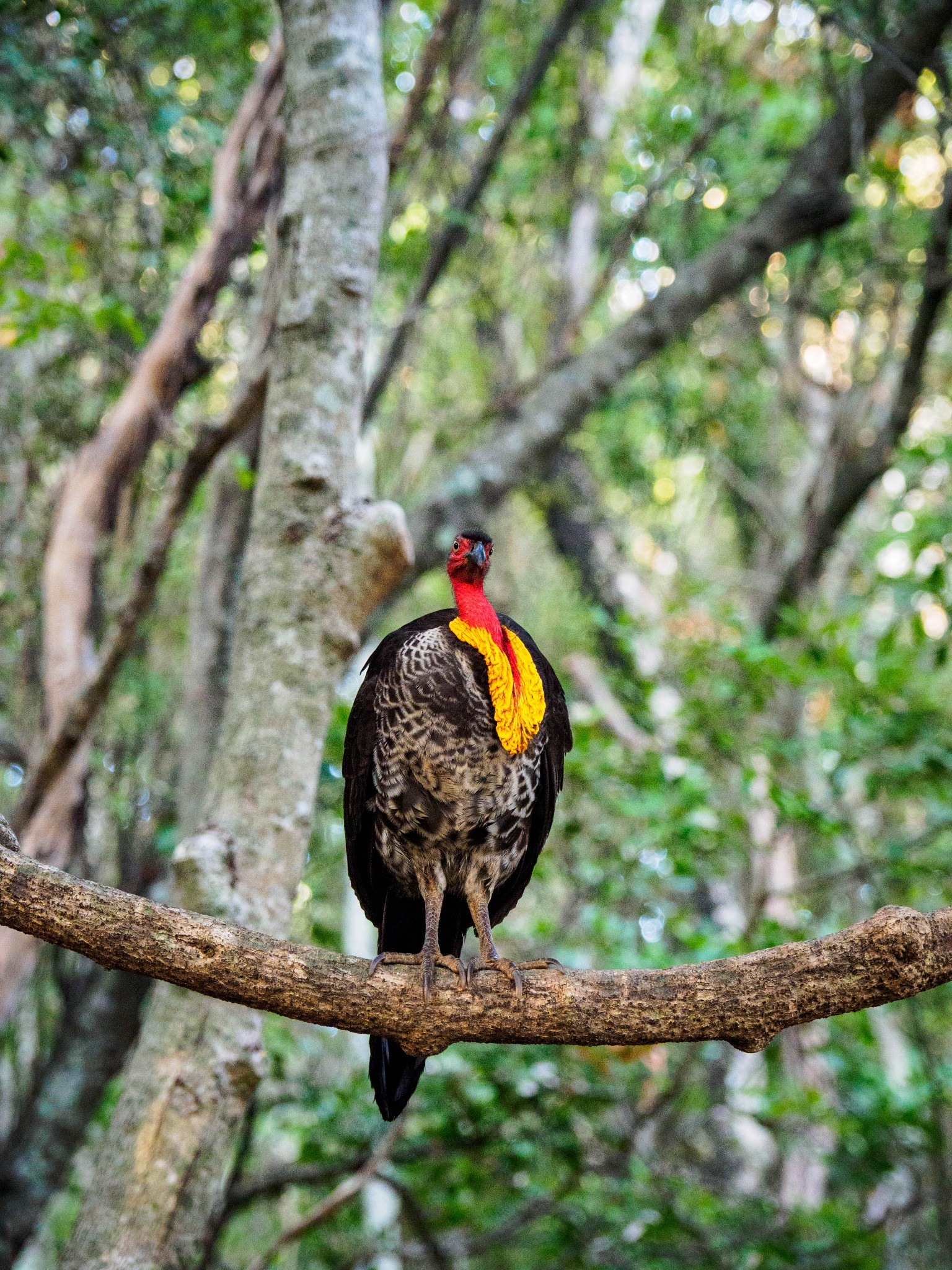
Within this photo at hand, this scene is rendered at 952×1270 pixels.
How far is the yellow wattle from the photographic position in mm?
2305

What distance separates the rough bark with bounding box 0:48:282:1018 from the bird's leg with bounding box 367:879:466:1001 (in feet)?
5.35

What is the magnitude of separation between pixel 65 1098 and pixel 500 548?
469 centimetres

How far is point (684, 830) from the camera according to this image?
427 centimetres

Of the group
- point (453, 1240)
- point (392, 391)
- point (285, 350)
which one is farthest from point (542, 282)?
point (453, 1240)

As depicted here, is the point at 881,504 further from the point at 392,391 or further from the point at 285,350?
the point at 285,350

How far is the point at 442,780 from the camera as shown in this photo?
2.41 meters

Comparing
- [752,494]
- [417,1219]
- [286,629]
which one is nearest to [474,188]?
[286,629]

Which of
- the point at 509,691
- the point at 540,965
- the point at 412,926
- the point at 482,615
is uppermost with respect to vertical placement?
the point at 482,615

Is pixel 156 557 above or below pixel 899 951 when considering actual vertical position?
above

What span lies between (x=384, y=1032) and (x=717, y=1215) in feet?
11.8

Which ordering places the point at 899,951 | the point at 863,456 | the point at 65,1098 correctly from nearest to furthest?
1. the point at 899,951
2. the point at 65,1098
3. the point at 863,456

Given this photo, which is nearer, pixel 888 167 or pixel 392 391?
pixel 888 167

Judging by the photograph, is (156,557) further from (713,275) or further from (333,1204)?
(713,275)

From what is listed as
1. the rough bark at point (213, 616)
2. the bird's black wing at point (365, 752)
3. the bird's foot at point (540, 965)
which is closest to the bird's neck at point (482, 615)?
the bird's black wing at point (365, 752)
